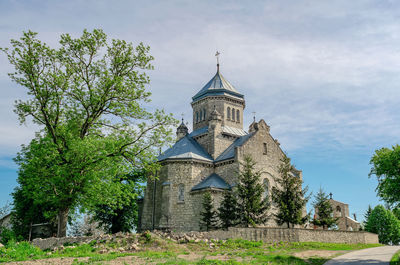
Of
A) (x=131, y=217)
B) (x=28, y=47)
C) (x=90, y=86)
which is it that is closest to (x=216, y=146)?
(x=131, y=217)

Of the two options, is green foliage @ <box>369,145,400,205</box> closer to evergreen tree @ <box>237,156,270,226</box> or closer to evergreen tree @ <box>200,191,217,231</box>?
evergreen tree @ <box>237,156,270,226</box>

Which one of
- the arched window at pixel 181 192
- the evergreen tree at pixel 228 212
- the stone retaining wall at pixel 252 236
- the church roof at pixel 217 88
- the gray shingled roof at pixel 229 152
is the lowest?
the stone retaining wall at pixel 252 236

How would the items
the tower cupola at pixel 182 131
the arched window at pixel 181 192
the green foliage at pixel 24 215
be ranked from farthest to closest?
the tower cupola at pixel 182 131 → the green foliage at pixel 24 215 → the arched window at pixel 181 192

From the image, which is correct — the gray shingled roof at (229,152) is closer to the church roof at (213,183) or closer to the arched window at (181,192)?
the church roof at (213,183)

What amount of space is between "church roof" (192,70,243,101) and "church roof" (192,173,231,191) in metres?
11.6

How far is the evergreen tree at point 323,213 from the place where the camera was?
102ft

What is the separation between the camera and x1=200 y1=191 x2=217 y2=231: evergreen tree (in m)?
28.9

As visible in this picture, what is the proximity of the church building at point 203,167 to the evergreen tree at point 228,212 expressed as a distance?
9.28 feet

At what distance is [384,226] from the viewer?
47219mm

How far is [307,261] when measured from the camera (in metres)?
16.5

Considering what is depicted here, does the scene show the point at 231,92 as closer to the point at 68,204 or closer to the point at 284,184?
the point at 284,184

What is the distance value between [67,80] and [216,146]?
60.2 feet

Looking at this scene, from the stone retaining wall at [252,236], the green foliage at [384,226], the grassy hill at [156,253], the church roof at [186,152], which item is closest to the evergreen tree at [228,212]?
the stone retaining wall at [252,236]

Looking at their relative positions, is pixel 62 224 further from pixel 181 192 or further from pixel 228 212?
pixel 181 192
